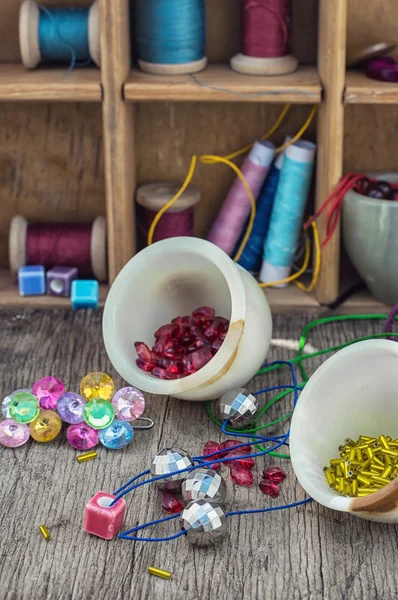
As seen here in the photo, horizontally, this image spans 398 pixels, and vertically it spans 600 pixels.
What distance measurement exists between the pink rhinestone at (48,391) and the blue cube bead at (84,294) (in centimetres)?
42

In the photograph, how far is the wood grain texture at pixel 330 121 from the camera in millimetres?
1805

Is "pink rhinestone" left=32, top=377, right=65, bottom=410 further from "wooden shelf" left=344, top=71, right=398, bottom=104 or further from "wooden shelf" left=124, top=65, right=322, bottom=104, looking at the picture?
"wooden shelf" left=344, top=71, right=398, bottom=104

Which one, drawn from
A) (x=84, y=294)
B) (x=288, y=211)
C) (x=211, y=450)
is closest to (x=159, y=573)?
(x=211, y=450)

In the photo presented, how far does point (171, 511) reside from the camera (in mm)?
1389

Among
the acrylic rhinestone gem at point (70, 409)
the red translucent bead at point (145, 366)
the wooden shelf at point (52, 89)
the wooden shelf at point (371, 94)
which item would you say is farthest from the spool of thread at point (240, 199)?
the acrylic rhinestone gem at point (70, 409)

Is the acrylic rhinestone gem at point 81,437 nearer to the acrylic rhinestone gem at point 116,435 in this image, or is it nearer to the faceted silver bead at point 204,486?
the acrylic rhinestone gem at point 116,435

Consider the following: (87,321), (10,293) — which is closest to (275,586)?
(87,321)

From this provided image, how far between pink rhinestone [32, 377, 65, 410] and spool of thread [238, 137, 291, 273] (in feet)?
2.26

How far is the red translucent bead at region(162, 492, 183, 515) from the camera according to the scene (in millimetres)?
1388

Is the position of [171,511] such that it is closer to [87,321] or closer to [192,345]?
[192,345]

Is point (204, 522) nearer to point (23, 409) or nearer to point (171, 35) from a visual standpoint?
point (23, 409)

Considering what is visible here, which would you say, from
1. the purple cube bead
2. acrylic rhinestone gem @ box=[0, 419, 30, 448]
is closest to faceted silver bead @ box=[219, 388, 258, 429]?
acrylic rhinestone gem @ box=[0, 419, 30, 448]

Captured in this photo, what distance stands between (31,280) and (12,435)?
59 cm

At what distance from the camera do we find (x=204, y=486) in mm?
1355
